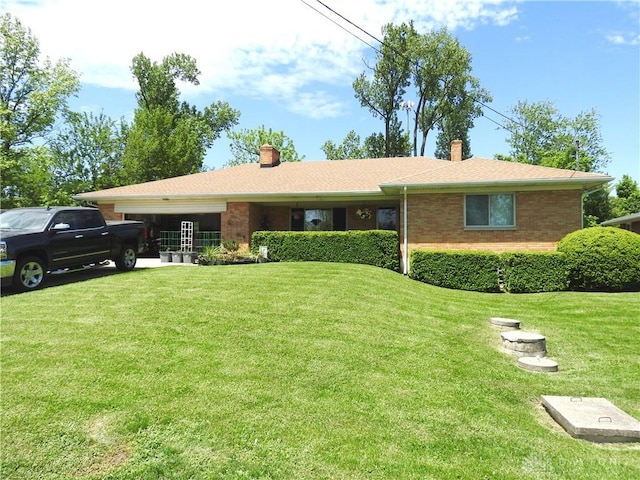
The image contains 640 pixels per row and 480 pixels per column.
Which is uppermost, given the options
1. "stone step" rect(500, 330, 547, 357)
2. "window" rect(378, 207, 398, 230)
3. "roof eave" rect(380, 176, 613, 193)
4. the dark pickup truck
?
"roof eave" rect(380, 176, 613, 193)

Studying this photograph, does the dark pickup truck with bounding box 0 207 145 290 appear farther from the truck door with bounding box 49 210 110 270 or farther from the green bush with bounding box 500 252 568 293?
the green bush with bounding box 500 252 568 293

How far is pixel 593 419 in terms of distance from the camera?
12.1 feet

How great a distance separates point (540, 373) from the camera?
5246mm

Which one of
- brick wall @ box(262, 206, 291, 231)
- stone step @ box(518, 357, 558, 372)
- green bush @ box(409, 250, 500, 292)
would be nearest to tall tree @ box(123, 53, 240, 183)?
brick wall @ box(262, 206, 291, 231)

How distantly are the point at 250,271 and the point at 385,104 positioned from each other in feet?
105

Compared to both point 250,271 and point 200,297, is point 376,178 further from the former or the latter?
point 200,297

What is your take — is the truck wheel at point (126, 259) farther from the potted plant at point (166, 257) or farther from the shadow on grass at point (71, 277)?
the potted plant at point (166, 257)

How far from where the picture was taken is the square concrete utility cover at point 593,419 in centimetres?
350

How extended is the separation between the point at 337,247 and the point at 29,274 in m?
8.88

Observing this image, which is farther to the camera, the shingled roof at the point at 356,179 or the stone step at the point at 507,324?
the shingled roof at the point at 356,179

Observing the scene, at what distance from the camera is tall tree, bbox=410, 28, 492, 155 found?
1405 inches

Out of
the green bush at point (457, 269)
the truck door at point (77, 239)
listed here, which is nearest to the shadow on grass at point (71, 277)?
the truck door at point (77, 239)

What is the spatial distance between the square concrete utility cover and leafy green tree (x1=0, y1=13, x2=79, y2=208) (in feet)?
114

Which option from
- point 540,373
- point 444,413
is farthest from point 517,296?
point 444,413
